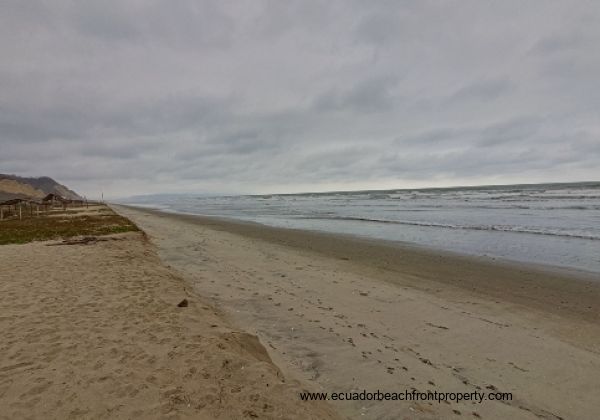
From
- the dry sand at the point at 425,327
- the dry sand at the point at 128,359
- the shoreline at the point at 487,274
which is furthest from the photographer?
the shoreline at the point at 487,274

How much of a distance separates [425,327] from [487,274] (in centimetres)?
599

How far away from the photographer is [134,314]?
672 cm

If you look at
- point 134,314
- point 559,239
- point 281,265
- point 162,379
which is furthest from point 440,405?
point 559,239

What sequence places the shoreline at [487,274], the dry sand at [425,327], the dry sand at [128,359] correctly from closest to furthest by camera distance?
the dry sand at [128,359] → the dry sand at [425,327] → the shoreline at [487,274]

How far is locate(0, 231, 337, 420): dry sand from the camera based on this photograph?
3795 mm

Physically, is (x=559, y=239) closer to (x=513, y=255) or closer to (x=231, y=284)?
(x=513, y=255)

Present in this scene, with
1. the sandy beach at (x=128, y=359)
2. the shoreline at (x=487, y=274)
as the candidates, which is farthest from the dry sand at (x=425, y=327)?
the sandy beach at (x=128, y=359)

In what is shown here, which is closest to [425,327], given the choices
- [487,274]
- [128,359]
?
[128,359]

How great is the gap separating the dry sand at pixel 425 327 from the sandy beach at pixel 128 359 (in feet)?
2.36

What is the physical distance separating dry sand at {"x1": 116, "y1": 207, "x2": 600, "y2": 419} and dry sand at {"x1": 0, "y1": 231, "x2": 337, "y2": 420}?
0.73 metres

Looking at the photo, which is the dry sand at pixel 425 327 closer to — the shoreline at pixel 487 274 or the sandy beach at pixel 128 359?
the shoreline at pixel 487 274

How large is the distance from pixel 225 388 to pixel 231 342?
52.4 inches

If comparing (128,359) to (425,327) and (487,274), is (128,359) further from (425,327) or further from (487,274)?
(487,274)

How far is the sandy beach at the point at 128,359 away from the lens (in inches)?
149
